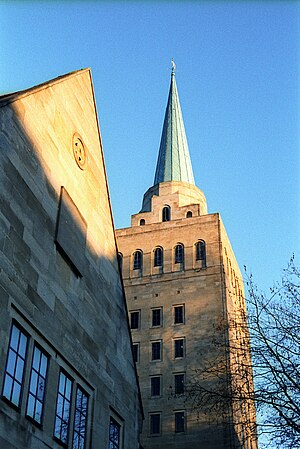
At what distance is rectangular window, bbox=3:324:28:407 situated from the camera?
18673mm

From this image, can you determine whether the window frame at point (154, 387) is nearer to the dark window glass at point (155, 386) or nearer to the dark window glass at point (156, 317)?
the dark window glass at point (155, 386)

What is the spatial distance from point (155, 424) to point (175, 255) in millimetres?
16782

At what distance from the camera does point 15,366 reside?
1923cm

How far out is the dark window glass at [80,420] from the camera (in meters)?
22.8

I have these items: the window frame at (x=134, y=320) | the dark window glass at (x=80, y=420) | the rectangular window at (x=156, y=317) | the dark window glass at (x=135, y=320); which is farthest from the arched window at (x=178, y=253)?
the dark window glass at (x=80, y=420)

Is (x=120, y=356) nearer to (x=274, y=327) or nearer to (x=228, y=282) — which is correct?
(x=274, y=327)

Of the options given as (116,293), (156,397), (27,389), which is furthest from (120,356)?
(156,397)

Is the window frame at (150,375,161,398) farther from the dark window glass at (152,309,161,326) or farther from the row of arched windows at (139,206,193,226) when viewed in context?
the row of arched windows at (139,206,193,226)

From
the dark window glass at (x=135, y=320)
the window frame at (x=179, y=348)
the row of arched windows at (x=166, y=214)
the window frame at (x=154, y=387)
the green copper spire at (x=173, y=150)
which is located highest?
the green copper spire at (x=173, y=150)

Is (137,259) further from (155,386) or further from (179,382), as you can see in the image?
(179,382)

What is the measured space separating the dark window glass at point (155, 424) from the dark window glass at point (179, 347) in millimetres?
5619

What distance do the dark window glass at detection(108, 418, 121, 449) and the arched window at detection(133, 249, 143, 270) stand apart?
126 feet

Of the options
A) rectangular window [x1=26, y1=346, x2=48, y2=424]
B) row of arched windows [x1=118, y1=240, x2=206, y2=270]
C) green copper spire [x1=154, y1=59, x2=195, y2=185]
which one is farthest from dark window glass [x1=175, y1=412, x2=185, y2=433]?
rectangular window [x1=26, y1=346, x2=48, y2=424]

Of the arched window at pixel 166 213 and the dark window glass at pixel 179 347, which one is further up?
the arched window at pixel 166 213
